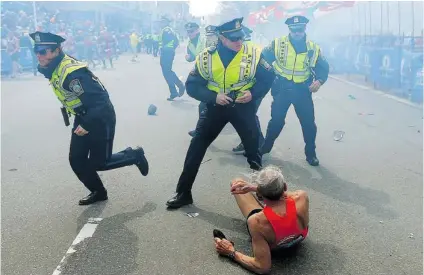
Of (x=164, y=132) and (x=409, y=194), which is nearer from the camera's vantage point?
(x=409, y=194)

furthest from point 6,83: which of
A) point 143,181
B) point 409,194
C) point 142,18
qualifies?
point 142,18

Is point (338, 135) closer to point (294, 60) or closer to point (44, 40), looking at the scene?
point (294, 60)

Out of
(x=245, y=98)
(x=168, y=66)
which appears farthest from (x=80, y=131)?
(x=168, y=66)

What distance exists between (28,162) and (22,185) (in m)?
1.06

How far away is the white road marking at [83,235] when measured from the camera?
356 cm

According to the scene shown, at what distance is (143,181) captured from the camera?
5562mm

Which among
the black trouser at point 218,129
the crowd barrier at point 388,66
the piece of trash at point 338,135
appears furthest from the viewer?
the crowd barrier at point 388,66

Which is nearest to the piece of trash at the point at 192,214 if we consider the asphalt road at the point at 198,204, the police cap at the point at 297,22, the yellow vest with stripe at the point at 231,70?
the asphalt road at the point at 198,204

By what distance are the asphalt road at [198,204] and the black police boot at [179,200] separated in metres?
0.08

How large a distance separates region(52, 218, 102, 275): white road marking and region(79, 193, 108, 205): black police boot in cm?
41

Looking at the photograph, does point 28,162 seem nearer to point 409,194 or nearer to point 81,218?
point 81,218

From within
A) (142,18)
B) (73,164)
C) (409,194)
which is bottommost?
(409,194)

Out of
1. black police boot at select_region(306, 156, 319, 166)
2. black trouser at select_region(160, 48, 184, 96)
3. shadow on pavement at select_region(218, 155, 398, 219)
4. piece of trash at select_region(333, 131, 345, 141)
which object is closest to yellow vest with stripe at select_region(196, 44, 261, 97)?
shadow on pavement at select_region(218, 155, 398, 219)

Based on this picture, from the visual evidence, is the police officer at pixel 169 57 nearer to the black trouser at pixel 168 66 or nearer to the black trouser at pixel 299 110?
the black trouser at pixel 168 66
